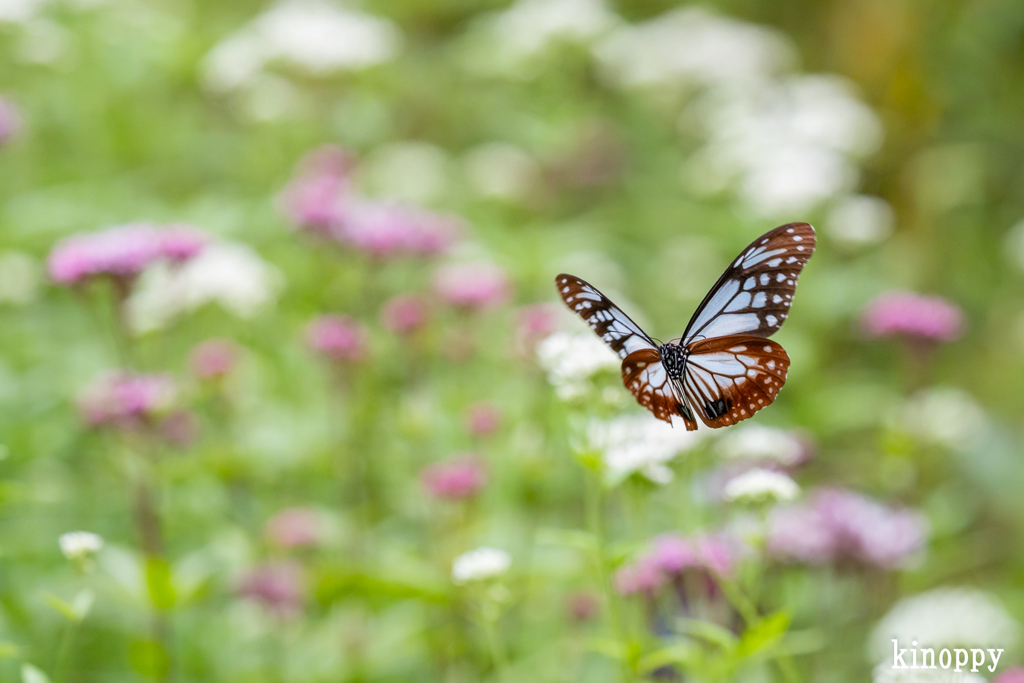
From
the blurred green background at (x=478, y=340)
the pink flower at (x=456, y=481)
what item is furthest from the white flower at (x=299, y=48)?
the pink flower at (x=456, y=481)

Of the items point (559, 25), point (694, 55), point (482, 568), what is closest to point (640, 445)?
point (482, 568)

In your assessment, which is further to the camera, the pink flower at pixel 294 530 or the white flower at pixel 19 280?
the white flower at pixel 19 280

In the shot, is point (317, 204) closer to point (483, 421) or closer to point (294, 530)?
point (483, 421)

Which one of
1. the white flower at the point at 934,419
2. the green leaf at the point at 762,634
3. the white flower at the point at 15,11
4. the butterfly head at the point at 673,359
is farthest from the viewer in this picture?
the white flower at the point at 15,11

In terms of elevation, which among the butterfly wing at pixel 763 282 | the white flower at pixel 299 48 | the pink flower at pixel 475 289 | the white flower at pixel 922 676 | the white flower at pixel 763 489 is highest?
the white flower at pixel 299 48

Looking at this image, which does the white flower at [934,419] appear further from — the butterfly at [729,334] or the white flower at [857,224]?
the butterfly at [729,334]

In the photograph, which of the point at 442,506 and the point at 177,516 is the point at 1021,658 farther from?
the point at 177,516
